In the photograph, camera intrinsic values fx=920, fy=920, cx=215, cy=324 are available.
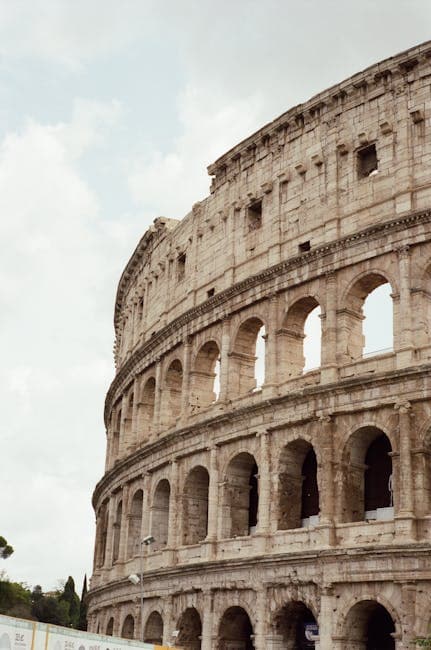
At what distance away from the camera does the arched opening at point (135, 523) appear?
33281mm

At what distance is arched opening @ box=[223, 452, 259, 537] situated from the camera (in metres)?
27.1

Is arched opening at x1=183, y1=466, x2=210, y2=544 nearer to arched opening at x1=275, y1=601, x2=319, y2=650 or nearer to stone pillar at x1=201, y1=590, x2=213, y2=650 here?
stone pillar at x1=201, y1=590, x2=213, y2=650

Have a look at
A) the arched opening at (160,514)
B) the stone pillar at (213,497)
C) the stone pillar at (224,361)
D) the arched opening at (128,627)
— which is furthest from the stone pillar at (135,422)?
the stone pillar at (213,497)

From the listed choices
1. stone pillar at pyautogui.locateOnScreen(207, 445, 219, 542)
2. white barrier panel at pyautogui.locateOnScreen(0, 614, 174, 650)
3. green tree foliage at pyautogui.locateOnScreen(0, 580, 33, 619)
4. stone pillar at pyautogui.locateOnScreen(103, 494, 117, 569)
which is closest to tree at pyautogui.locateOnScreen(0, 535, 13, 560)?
green tree foliage at pyautogui.locateOnScreen(0, 580, 33, 619)

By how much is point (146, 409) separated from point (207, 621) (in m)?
11.1

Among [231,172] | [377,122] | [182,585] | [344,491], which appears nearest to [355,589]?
[344,491]

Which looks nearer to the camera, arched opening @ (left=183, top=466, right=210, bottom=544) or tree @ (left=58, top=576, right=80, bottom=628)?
arched opening @ (left=183, top=466, right=210, bottom=544)

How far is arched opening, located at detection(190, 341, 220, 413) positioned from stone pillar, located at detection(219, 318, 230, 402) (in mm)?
1370

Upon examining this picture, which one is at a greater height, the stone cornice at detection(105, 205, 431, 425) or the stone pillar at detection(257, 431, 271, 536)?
the stone cornice at detection(105, 205, 431, 425)

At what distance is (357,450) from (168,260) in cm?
1365

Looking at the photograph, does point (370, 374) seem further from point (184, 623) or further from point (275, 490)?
point (184, 623)

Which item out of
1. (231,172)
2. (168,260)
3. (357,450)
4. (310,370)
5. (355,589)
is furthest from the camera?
(168,260)

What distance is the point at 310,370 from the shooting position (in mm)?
25828

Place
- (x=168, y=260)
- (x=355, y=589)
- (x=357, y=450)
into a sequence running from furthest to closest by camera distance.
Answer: (x=168, y=260) → (x=357, y=450) → (x=355, y=589)
